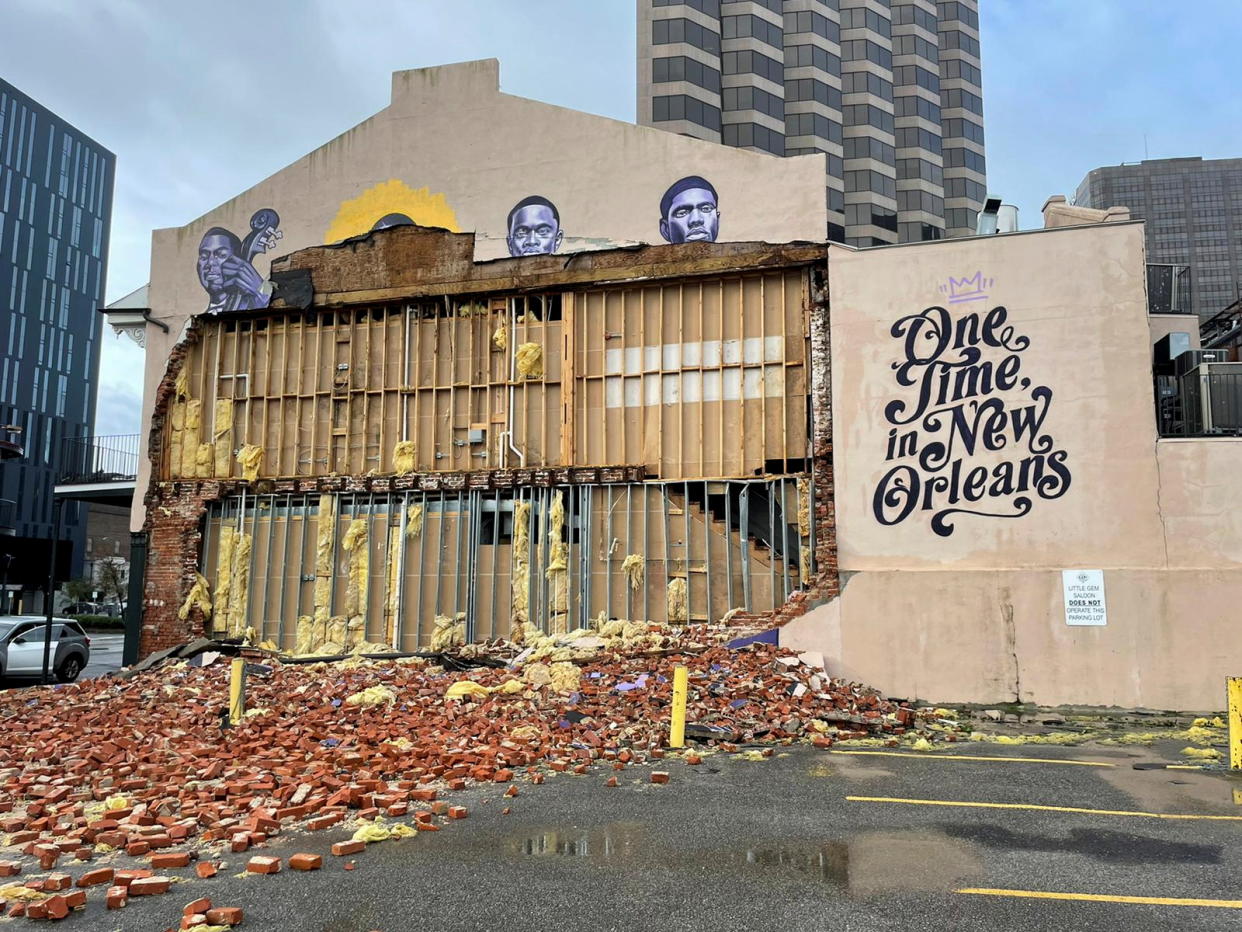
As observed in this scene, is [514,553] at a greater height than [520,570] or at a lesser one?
greater

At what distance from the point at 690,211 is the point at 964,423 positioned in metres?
6.34

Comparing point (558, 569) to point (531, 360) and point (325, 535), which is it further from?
point (325, 535)

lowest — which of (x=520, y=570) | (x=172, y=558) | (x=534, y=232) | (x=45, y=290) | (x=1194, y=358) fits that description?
(x=520, y=570)

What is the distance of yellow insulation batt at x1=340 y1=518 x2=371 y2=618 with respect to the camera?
1798 centimetres

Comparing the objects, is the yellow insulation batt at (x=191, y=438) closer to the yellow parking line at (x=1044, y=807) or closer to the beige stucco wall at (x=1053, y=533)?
the beige stucco wall at (x=1053, y=533)

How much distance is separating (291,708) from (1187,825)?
1050cm

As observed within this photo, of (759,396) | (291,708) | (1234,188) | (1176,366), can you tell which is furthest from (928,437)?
(1234,188)

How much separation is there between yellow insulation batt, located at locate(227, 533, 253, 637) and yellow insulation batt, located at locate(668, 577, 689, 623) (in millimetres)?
8978

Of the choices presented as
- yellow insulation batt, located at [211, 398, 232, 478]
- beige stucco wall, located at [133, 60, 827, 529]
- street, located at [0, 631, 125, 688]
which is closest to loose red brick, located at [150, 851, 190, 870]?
beige stucco wall, located at [133, 60, 827, 529]

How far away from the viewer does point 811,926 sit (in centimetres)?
497

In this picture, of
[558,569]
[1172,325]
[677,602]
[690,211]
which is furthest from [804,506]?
[1172,325]

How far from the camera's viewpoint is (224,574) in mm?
19000

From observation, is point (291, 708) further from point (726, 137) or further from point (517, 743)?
point (726, 137)

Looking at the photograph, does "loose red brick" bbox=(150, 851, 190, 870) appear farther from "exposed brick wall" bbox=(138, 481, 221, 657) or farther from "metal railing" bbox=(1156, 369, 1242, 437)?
"metal railing" bbox=(1156, 369, 1242, 437)
